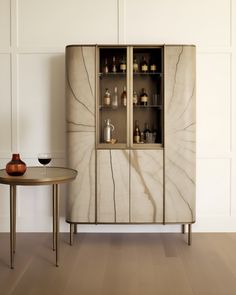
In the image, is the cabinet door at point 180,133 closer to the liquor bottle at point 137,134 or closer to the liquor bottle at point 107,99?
the liquor bottle at point 137,134

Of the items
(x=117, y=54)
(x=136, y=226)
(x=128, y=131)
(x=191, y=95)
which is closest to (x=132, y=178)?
(x=128, y=131)

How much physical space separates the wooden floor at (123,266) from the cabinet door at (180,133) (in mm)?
390

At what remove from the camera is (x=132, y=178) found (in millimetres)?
3787

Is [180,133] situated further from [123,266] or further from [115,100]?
[123,266]

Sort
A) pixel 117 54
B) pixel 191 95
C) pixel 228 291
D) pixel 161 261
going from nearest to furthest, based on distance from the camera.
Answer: pixel 228 291, pixel 161 261, pixel 191 95, pixel 117 54

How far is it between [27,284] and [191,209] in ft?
5.77

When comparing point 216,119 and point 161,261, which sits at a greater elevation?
point 216,119

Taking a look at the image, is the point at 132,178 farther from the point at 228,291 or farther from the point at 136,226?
the point at 228,291

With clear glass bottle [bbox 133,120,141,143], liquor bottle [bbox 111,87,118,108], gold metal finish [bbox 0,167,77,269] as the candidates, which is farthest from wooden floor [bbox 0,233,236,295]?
liquor bottle [bbox 111,87,118,108]

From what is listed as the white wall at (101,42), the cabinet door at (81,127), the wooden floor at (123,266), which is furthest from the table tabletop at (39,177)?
the white wall at (101,42)

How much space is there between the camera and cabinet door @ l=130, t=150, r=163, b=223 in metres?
3.79

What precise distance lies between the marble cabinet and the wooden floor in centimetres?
28

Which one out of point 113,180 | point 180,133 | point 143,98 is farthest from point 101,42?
point 113,180

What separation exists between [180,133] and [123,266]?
1393mm
